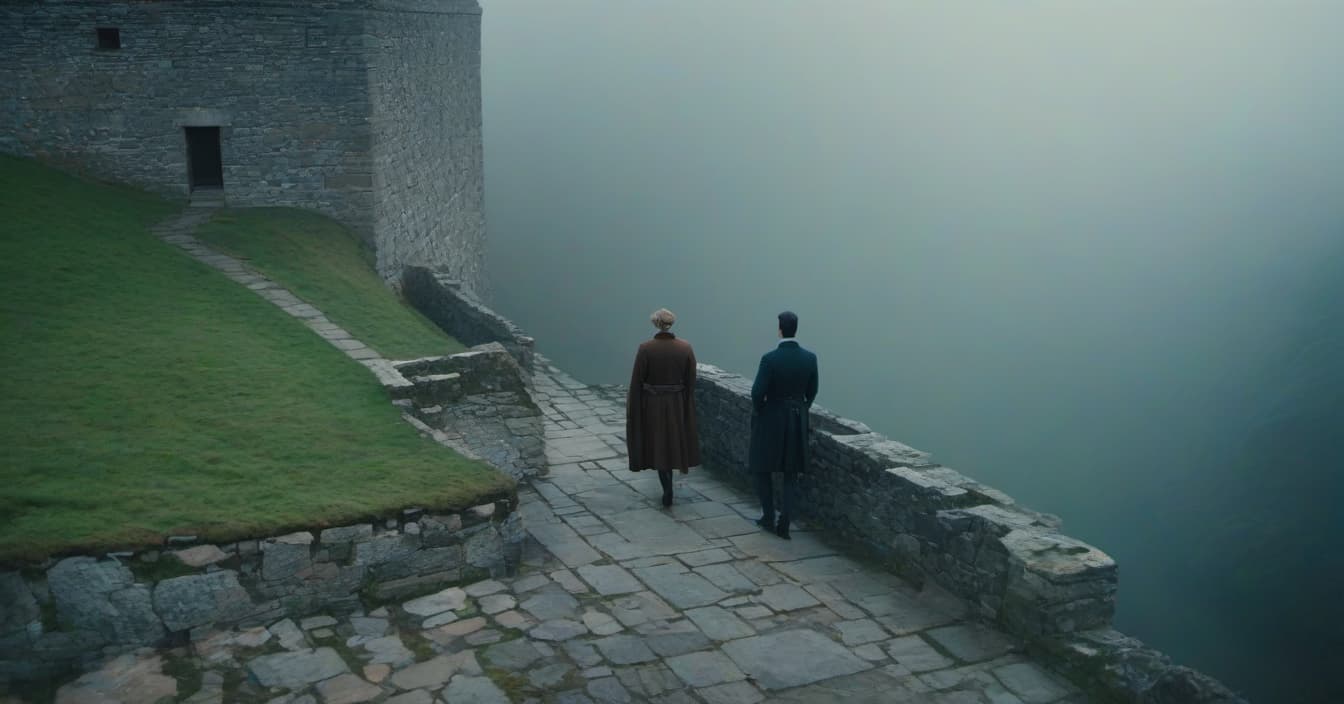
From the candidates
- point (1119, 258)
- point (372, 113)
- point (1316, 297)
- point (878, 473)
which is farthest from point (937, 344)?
point (878, 473)

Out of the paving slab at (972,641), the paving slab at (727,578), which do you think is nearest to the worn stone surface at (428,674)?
the paving slab at (727,578)

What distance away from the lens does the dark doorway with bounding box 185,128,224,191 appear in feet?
52.7

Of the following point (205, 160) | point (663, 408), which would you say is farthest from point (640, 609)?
point (205, 160)

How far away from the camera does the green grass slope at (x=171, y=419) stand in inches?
250

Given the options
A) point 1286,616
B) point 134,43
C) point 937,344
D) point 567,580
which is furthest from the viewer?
point 937,344

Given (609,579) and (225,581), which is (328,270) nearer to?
(609,579)

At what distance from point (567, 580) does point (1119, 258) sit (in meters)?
55.9

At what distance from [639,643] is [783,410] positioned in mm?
2445

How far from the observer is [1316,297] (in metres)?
41.2

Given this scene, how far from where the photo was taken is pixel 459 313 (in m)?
15.2

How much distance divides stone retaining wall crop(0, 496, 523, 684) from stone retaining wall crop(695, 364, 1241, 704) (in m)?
2.69

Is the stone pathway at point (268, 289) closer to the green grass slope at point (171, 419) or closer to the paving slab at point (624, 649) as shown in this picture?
the green grass slope at point (171, 419)

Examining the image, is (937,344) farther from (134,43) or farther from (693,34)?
(134,43)

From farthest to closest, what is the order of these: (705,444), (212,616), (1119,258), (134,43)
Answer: (1119,258) < (134,43) < (705,444) < (212,616)
